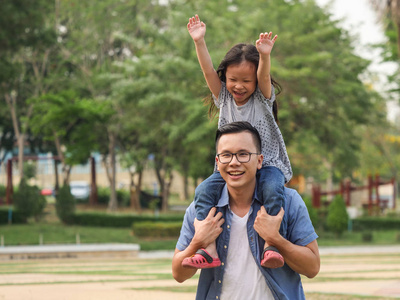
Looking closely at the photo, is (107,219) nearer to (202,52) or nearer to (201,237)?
(202,52)

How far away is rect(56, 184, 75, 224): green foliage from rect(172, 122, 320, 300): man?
2635 centimetres

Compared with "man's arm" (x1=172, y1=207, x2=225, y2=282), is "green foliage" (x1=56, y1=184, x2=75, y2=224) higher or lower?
lower

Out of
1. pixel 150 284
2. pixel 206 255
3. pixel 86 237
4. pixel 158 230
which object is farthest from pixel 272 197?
pixel 86 237

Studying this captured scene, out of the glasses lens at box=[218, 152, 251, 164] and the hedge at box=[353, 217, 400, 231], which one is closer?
the glasses lens at box=[218, 152, 251, 164]

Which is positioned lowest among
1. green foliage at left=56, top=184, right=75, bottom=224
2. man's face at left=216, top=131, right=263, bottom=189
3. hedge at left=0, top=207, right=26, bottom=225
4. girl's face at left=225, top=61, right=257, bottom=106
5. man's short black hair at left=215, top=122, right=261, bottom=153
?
hedge at left=0, top=207, right=26, bottom=225

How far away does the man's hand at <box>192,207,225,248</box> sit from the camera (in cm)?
323

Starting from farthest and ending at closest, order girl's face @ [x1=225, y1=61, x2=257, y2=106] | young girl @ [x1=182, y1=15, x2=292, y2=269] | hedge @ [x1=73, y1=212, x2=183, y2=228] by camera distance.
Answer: hedge @ [x1=73, y1=212, x2=183, y2=228], girl's face @ [x1=225, y1=61, x2=257, y2=106], young girl @ [x1=182, y1=15, x2=292, y2=269]

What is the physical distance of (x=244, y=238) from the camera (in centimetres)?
328

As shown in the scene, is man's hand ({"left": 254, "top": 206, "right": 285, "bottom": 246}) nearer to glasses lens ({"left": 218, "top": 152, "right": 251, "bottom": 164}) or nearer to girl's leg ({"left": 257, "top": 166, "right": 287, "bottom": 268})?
girl's leg ({"left": 257, "top": 166, "right": 287, "bottom": 268})

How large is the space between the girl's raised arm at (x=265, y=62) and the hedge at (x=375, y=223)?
29858mm

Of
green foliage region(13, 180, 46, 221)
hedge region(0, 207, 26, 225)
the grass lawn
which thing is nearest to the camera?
the grass lawn

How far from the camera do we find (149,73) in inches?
1130

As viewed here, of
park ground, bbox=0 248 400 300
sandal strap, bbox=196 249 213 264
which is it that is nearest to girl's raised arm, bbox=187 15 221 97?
sandal strap, bbox=196 249 213 264

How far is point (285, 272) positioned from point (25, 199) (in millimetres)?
26899
